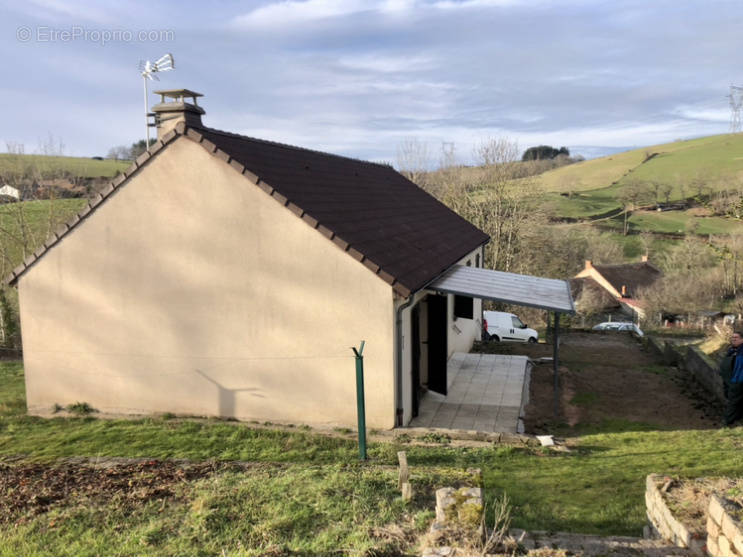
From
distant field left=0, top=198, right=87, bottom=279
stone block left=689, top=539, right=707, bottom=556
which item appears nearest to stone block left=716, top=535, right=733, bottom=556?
stone block left=689, top=539, right=707, bottom=556

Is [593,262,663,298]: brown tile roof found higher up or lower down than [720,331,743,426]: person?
lower down

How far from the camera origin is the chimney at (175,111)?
36.6 ft

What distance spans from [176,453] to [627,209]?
64421mm

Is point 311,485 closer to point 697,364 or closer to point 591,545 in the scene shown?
point 591,545

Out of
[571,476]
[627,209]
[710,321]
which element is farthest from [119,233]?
[627,209]

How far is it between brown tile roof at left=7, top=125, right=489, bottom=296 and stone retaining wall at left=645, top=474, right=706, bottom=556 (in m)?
4.68

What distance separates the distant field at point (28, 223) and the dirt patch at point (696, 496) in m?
25.8

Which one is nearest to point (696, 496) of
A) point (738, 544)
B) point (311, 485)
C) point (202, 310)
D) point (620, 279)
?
point (738, 544)

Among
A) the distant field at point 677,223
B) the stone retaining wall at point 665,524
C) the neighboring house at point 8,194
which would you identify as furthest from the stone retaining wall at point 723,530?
the distant field at point 677,223

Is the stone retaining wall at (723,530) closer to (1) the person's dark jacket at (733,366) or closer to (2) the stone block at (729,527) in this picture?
(2) the stone block at (729,527)

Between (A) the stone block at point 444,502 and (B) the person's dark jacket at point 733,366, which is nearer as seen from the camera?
(A) the stone block at point 444,502

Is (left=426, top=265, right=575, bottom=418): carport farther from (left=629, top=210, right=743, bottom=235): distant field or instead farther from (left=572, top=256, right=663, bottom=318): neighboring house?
(left=629, top=210, right=743, bottom=235): distant field

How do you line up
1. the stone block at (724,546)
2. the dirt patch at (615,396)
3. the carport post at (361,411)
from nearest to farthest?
the stone block at (724,546)
the carport post at (361,411)
the dirt patch at (615,396)

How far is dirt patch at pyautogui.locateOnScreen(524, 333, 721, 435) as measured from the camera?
10789 millimetres
